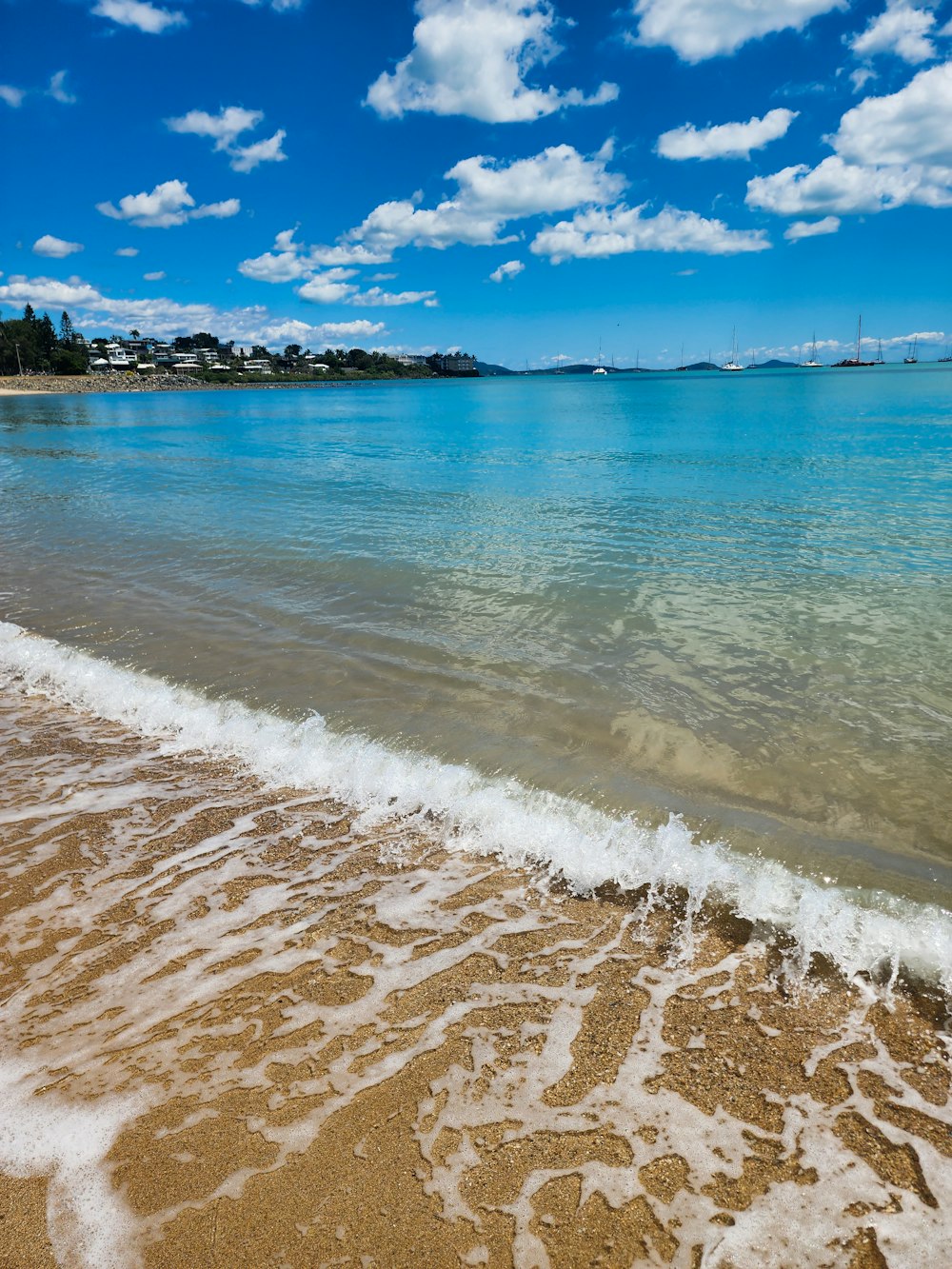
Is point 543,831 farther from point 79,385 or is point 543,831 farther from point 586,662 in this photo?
point 79,385

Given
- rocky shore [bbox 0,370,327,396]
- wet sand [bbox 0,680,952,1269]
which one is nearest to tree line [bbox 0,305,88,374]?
rocky shore [bbox 0,370,327,396]

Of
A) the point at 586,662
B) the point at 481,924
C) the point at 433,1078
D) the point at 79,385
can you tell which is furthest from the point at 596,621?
the point at 79,385

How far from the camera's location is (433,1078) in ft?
11.8

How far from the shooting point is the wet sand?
289 cm

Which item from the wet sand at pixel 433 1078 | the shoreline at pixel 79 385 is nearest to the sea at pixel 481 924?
the wet sand at pixel 433 1078

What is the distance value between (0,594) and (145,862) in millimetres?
10889

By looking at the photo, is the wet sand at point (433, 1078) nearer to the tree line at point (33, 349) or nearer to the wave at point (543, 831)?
the wave at point (543, 831)

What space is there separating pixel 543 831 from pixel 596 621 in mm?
5689

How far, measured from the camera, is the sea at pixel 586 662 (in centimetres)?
564

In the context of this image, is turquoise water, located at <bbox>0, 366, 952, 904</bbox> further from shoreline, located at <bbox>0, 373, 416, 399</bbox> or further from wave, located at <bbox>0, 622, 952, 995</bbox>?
shoreline, located at <bbox>0, 373, 416, 399</bbox>

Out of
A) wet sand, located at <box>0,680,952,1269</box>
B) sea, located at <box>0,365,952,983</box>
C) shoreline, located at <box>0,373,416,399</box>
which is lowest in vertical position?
wet sand, located at <box>0,680,952,1269</box>

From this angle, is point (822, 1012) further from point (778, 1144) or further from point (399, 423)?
point (399, 423)

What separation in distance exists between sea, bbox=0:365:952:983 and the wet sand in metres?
0.77

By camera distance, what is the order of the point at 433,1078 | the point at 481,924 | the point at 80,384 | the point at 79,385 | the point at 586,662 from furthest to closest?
→ the point at 80,384
the point at 79,385
the point at 586,662
the point at 481,924
the point at 433,1078
